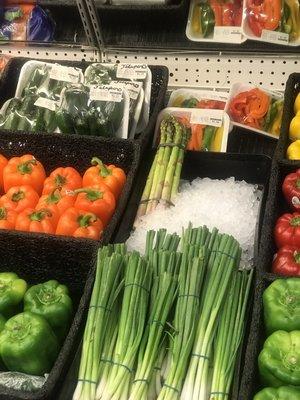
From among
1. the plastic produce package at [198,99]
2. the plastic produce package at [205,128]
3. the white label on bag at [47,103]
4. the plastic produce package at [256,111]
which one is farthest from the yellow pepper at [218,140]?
the white label on bag at [47,103]

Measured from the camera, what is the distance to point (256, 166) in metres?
2.97

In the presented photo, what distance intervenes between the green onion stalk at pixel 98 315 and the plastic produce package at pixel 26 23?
1.96m

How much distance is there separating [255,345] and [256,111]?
1.65m

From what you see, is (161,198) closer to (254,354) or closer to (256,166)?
(256,166)

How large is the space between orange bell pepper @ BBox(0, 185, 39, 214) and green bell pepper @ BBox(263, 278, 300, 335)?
44.6 inches

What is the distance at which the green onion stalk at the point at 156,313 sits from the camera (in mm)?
2045

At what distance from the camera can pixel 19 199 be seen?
2.75 metres

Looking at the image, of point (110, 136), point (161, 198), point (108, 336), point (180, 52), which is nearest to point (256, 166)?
point (161, 198)

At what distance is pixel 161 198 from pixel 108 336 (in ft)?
2.79

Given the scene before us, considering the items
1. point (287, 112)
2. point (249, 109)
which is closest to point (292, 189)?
point (287, 112)

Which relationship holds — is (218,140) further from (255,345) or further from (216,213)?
(255,345)

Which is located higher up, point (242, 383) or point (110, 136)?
point (110, 136)

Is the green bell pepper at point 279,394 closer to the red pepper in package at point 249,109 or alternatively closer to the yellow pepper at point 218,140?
the yellow pepper at point 218,140

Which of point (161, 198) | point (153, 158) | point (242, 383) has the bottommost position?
point (242, 383)
